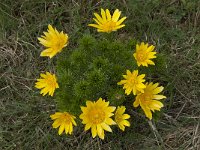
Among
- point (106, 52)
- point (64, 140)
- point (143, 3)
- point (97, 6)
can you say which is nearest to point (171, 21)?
point (143, 3)

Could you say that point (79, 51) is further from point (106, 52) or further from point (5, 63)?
point (5, 63)

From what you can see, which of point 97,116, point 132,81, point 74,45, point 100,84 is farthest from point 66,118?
point 74,45

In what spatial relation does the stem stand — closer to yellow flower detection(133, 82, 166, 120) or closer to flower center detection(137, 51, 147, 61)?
yellow flower detection(133, 82, 166, 120)

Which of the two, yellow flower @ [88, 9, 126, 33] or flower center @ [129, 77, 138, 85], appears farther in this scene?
yellow flower @ [88, 9, 126, 33]

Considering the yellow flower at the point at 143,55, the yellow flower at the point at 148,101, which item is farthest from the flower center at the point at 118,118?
the yellow flower at the point at 143,55

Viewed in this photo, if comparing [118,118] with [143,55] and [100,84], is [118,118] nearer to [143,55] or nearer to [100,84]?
[100,84]

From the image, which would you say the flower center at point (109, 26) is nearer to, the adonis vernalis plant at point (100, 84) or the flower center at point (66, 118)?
the adonis vernalis plant at point (100, 84)

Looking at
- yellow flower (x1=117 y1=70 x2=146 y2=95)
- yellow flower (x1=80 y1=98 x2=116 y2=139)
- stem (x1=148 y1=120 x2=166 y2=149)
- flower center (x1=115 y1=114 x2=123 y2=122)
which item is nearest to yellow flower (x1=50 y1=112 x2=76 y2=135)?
yellow flower (x1=80 y1=98 x2=116 y2=139)
